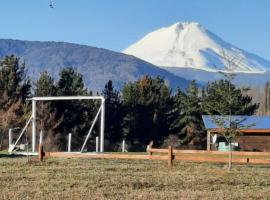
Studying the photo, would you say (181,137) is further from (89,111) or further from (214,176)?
(214,176)

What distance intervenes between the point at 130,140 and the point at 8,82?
11.7 m

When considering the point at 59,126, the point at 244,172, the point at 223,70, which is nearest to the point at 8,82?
the point at 59,126

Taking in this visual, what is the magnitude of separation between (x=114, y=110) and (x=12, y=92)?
9281mm

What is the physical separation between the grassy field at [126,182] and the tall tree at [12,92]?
28912 millimetres

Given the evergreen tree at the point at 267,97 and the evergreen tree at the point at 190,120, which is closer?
the evergreen tree at the point at 190,120

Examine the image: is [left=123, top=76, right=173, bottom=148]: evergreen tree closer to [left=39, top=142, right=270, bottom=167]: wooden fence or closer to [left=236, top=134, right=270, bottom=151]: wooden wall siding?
[left=236, top=134, right=270, bottom=151]: wooden wall siding

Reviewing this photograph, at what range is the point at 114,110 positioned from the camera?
5941cm


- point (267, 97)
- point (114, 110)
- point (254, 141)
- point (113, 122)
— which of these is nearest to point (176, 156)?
point (254, 141)

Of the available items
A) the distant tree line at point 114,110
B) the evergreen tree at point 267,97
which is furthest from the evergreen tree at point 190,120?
the evergreen tree at point 267,97

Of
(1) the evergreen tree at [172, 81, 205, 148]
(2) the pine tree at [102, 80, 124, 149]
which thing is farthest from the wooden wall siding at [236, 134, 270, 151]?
(2) the pine tree at [102, 80, 124, 149]

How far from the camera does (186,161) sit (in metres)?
23.8

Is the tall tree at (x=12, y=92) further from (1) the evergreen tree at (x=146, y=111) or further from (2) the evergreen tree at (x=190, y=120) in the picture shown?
(2) the evergreen tree at (x=190, y=120)

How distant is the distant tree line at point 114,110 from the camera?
5250 cm

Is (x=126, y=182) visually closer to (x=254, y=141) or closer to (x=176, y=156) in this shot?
(x=176, y=156)
